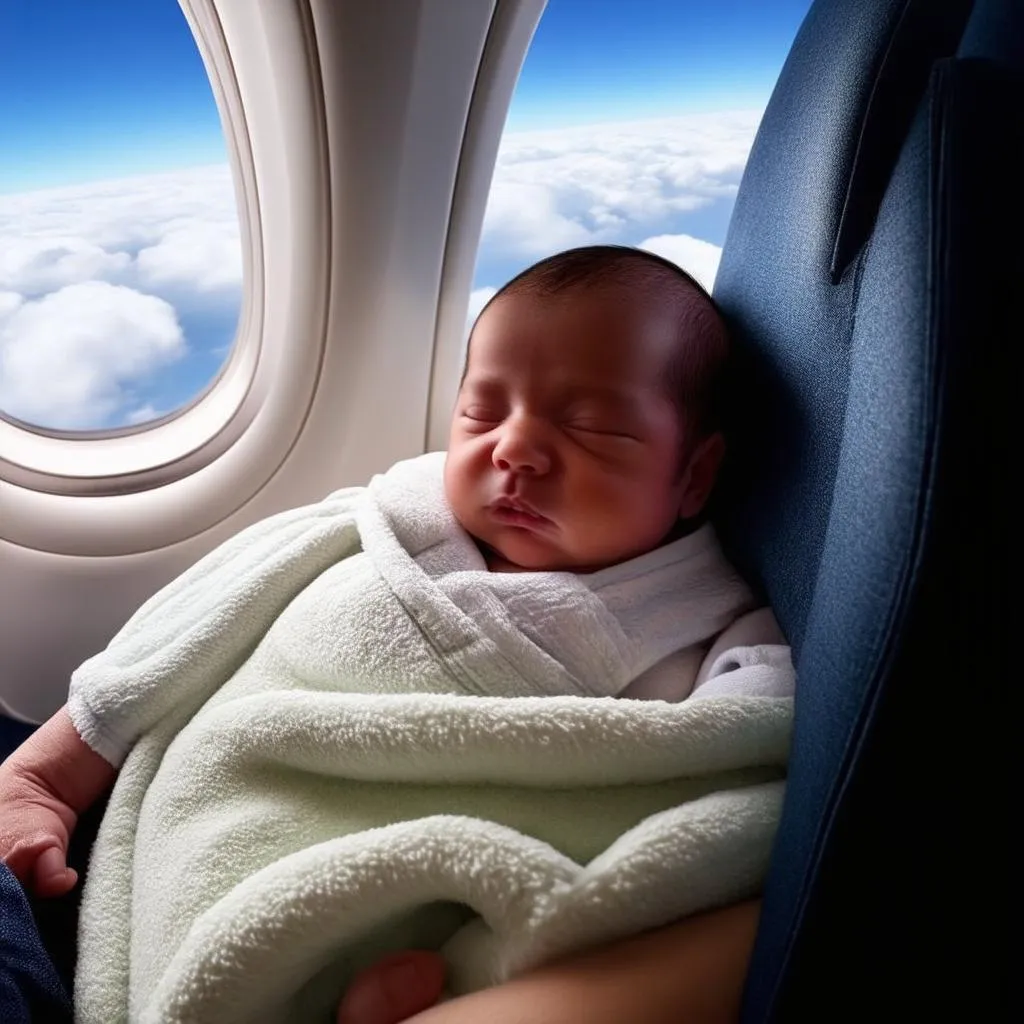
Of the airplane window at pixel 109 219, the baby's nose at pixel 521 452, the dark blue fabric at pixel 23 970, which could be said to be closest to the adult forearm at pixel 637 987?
the dark blue fabric at pixel 23 970

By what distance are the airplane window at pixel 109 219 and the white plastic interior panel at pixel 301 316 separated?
0.05 m

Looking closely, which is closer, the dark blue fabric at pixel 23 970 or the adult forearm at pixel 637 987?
the adult forearm at pixel 637 987

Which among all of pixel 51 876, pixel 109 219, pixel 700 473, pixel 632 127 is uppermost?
pixel 632 127

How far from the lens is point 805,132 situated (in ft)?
2.55

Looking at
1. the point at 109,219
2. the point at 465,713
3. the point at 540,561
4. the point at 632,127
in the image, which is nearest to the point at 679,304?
the point at 540,561

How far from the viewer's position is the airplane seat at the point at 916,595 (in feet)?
1.48

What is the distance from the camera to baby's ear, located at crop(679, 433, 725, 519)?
0.96 m

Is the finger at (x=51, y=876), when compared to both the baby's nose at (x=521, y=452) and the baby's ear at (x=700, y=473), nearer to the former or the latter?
the baby's nose at (x=521, y=452)

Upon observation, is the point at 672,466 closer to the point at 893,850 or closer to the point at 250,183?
the point at 893,850

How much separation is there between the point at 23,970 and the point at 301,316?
0.85 metres

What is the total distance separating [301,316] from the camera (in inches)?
50.1

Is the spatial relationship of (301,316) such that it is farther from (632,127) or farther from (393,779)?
(393,779)

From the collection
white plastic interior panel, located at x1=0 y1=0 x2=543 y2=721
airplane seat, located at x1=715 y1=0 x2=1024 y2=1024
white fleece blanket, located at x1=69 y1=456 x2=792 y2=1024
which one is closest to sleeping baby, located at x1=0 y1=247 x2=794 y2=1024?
white fleece blanket, located at x1=69 y1=456 x2=792 y2=1024

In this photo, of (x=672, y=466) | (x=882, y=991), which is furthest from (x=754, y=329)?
(x=882, y=991)
